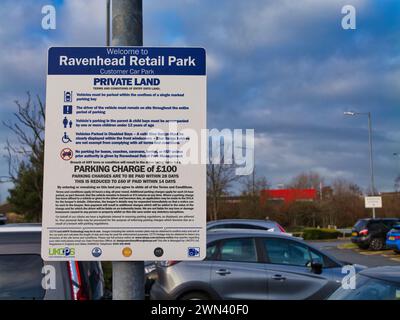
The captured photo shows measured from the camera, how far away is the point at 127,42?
240 cm

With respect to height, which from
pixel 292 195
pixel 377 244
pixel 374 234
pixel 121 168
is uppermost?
pixel 121 168

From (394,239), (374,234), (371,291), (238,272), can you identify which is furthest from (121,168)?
(374,234)

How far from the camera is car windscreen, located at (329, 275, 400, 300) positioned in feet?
12.0

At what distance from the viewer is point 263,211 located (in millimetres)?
25344

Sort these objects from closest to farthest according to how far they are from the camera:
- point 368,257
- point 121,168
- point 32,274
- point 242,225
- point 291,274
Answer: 1. point 121,168
2. point 32,274
3. point 291,274
4. point 242,225
5. point 368,257

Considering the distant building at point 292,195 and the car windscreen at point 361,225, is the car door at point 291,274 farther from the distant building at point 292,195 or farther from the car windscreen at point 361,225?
the car windscreen at point 361,225

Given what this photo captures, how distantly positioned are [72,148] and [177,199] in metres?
0.53

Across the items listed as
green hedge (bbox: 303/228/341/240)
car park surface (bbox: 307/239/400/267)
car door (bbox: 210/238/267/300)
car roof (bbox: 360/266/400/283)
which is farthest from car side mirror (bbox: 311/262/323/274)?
green hedge (bbox: 303/228/341/240)

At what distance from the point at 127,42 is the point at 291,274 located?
20.5ft

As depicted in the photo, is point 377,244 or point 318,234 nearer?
point 377,244

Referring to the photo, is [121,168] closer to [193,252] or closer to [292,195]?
[193,252]

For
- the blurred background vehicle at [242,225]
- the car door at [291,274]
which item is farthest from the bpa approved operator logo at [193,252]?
the blurred background vehicle at [242,225]

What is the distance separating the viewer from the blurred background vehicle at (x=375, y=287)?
12.0ft
